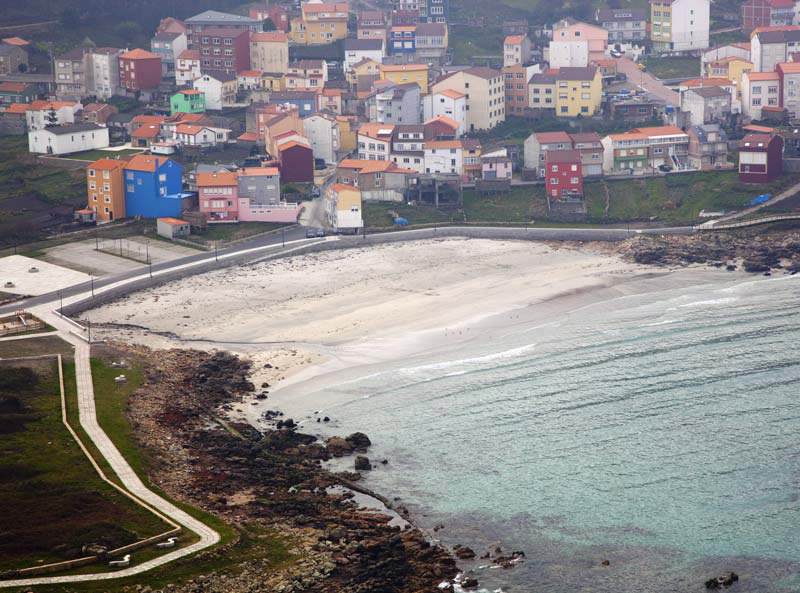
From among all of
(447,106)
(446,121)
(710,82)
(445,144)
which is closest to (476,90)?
(447,106)

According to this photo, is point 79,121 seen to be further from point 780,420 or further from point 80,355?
point 780,420

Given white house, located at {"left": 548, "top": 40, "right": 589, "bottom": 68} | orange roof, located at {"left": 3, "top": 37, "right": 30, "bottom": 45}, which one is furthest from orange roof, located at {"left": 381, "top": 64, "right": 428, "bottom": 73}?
orange roof, located at {"left": 3, "top": 37, "right": 30, "bottom": 45}

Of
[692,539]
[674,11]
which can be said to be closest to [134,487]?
[692,539]

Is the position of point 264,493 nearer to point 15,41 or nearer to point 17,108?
point 17,108

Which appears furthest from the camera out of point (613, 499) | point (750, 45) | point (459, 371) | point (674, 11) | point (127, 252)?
point (674, 11)

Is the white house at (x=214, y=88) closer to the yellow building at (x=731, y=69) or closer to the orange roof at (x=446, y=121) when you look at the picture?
the orange roof at (x=446, y=121)

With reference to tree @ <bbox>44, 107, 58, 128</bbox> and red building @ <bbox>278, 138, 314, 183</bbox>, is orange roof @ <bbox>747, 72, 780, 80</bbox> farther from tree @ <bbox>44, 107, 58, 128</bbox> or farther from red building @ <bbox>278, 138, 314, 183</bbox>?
tree @ <bbox>44, 107, 58, 128</bbox>
